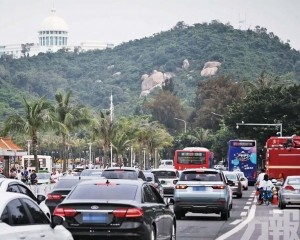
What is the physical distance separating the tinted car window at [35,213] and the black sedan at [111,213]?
13.8 feet

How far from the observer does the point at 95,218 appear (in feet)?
63.1

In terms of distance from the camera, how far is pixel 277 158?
61844 mm

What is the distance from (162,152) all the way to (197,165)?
4285 inches

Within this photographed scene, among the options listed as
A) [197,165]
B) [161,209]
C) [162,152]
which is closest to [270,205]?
[161,209]

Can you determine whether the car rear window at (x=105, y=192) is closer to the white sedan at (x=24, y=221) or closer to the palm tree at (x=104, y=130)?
the white sedan at (x=24, y=221)

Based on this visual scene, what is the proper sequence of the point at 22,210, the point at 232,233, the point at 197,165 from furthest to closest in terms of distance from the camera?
the point at 197,165, the point at 232,233, the point at 22,210

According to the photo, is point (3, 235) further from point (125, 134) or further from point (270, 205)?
point (125, 134)

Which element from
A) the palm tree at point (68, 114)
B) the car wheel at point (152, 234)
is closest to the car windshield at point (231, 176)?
the car wheel at point (152, 234)

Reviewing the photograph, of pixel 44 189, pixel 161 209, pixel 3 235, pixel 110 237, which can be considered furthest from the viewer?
pixel 44 189

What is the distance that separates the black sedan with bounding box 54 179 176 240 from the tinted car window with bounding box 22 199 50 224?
166 inches

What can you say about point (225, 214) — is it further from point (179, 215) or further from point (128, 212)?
point (128, 212)

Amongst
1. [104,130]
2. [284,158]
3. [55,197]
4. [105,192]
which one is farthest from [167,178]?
[104,130]

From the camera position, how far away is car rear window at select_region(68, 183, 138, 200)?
19.7m

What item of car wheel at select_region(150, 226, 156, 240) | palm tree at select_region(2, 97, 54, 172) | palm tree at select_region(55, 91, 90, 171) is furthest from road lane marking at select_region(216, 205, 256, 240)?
palm tree at select_region(55, 91, 90, 171)
